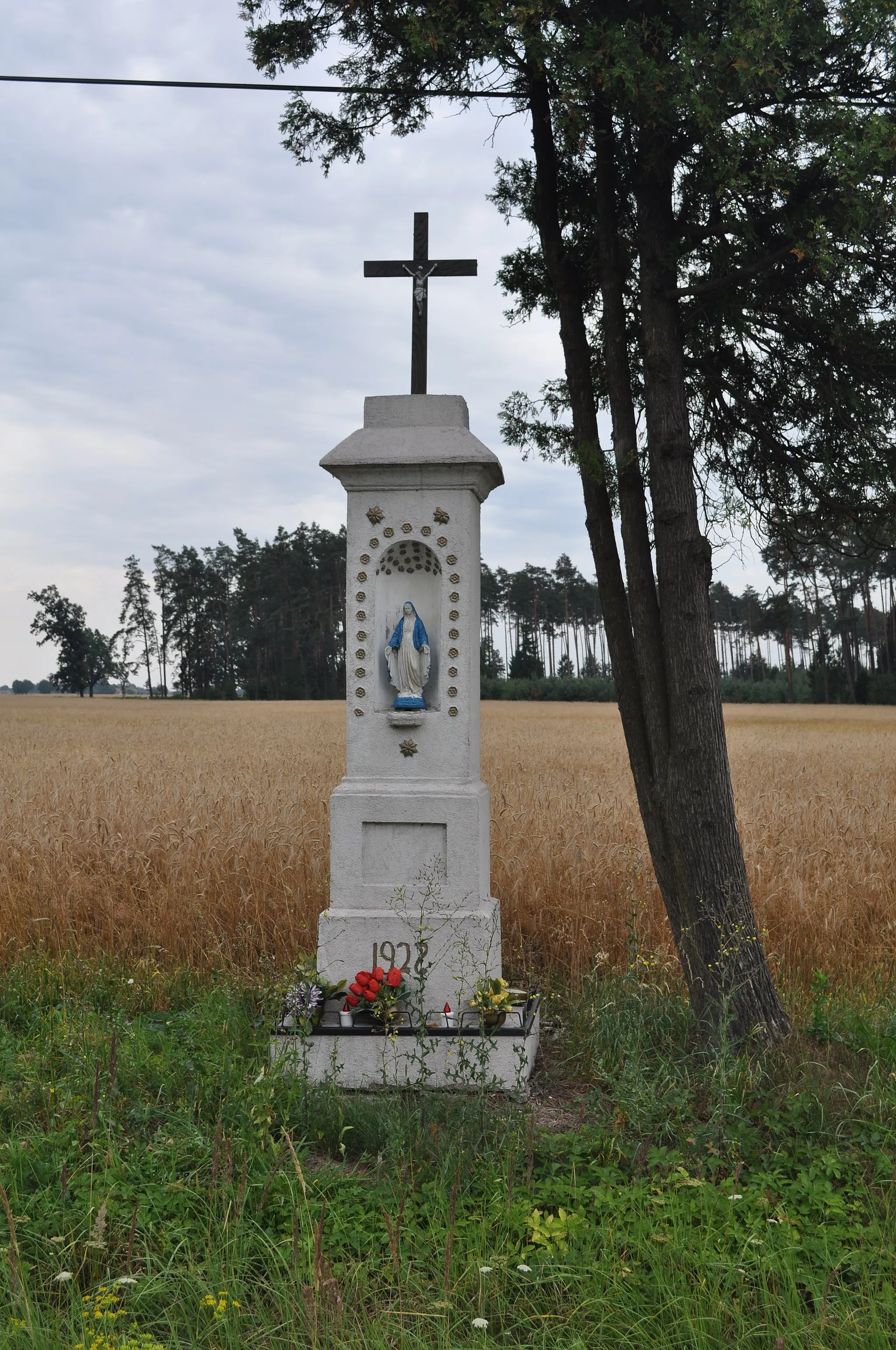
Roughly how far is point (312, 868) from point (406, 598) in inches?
98.3

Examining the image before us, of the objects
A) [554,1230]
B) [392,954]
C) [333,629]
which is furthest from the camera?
[333,629]

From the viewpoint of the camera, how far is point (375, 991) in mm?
4926

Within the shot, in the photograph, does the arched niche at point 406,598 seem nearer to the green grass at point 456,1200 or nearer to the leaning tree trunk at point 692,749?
the leaning tree trunk at point 692,749

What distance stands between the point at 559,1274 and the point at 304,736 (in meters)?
18.5

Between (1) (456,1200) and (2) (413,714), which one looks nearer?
(1) (456,1200)

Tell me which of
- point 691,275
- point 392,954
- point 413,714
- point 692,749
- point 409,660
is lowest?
point 392,954

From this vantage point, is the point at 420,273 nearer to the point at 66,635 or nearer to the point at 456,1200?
the point at 456,1200

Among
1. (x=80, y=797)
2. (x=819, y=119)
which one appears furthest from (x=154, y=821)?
(x=819, y=119)

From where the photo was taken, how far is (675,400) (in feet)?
16.1

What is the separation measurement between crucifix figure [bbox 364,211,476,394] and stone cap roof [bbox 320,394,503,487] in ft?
0.63

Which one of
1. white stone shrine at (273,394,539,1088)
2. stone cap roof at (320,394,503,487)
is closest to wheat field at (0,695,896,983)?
white stone shrine at (273,394,539,1088)

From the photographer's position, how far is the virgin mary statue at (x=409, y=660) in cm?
538

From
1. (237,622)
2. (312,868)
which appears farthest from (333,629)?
(312,868)

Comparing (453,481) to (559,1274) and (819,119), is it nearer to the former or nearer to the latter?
(819,119)
